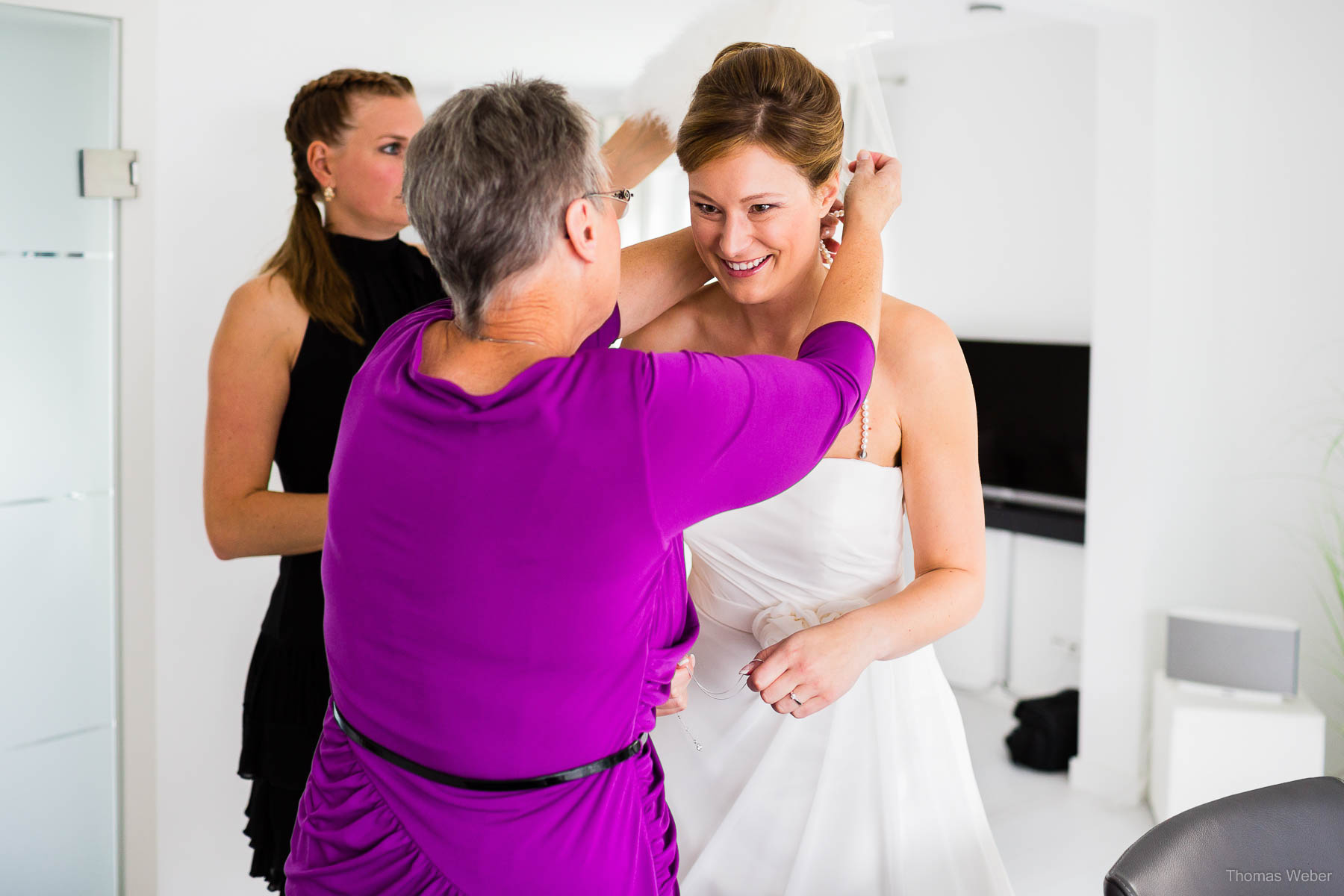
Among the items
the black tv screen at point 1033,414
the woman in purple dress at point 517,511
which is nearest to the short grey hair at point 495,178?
the woman in purple dress at point 517,511

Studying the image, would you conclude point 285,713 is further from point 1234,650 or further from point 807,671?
point 1234,650

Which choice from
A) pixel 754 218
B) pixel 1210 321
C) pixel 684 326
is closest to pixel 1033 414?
pixel 1210 321

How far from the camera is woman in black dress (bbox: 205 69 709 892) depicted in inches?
69.6

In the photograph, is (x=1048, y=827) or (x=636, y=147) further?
(x=1048, y=827)

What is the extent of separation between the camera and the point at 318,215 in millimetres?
1929

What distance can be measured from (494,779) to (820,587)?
0.81m

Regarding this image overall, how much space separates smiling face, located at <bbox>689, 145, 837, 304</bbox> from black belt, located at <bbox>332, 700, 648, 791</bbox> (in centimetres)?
78

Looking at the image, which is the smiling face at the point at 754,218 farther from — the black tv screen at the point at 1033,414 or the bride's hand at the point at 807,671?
the black tv screen at the point at 1033,414

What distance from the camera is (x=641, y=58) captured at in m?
5.57

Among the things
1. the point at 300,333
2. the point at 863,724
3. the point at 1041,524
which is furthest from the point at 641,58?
the point at 863,724

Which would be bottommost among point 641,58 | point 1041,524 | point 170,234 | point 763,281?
point 1041,524

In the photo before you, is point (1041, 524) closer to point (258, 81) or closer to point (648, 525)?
point (258, 81)

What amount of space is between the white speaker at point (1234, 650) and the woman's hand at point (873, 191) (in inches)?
108

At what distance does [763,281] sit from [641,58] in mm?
4330
